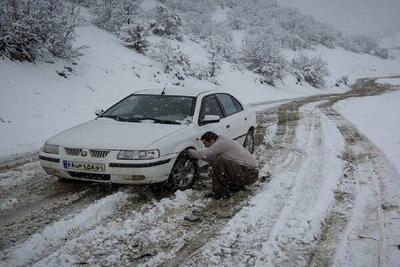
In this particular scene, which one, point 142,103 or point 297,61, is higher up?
point 297,61

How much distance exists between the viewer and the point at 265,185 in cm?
589

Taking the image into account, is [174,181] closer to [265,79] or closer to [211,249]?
[211,249]

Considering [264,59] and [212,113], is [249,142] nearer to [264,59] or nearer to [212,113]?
[212,113]

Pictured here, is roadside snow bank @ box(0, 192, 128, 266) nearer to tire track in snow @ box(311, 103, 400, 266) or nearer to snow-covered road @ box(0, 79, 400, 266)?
snow-covered road @ box(0, 79, 400, 266)

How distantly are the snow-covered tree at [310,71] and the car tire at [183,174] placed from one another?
29239 mm

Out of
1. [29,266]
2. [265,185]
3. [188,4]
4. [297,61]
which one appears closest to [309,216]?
[265,185]

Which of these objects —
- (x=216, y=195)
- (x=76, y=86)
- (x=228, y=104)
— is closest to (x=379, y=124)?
(x=228, y=104)

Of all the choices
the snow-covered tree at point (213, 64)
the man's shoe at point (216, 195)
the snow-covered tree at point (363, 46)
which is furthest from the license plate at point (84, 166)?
the snow-covered tree at point (363, 46)

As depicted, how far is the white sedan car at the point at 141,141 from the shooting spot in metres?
4.84

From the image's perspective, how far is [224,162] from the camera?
17.3ft

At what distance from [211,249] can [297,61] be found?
33737 millimetres

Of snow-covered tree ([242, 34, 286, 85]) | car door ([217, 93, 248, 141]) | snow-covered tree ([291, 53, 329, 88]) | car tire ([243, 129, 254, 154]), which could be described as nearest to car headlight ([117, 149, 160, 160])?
car door ([217, 93, 248, 141])

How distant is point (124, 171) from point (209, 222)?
1275mm

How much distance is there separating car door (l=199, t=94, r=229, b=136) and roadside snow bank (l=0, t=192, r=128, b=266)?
5.88 ft
